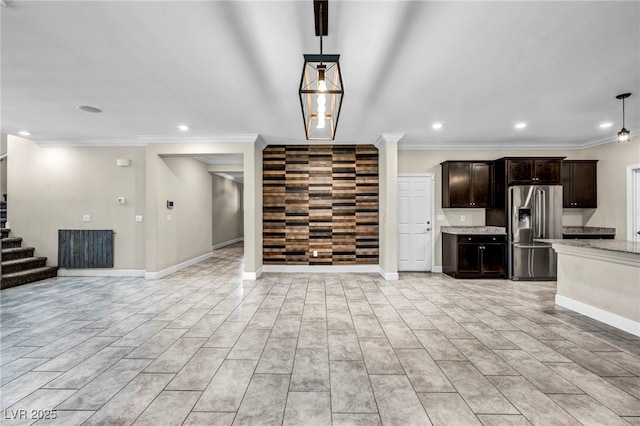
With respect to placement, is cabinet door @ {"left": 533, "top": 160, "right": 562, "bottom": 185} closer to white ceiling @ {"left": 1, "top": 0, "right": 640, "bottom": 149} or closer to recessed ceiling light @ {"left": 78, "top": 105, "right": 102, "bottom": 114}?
white ceiling @ {"left": 1, "top": 0, "right": 640, "bottom": 149}

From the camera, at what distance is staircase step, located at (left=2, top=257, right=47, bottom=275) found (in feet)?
15.8

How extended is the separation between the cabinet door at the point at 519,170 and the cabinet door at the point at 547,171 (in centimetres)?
12

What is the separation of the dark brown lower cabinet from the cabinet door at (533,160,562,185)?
54.0 inches

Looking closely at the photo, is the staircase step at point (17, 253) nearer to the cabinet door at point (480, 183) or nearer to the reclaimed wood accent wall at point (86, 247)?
the reclaimed wood accent wall at point (86, 247)

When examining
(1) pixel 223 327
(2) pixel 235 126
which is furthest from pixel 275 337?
(2) pixel 235 126

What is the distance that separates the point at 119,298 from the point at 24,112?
306cm

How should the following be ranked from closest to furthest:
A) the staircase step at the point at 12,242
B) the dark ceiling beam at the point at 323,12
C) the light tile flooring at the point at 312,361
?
the dark ceiling beam at the point at 323,12
the light tile flooring at the point at 312,361
the staircase step at the point at 12,242

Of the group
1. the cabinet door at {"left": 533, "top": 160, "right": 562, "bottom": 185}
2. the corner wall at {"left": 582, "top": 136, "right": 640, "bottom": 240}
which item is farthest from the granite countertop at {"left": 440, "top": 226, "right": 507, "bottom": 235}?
the corner wall at {"left": 582, "top": 136, "right": 640, "bottom": 240}

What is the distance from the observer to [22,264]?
16.5 feet

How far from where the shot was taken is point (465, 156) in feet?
19.3

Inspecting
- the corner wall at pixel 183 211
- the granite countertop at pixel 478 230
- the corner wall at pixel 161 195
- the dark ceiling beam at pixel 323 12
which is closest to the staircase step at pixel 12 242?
the corner wall at pixel 161 195

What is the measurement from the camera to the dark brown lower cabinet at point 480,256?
5285 mm

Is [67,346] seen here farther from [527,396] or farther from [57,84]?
[527,396]

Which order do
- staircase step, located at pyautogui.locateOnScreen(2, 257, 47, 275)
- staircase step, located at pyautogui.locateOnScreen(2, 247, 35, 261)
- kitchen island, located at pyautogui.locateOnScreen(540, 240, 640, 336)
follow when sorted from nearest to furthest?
kitchen island, located at pyautogui.locateOnScreen(540, 240, 640, 336)
staircase step, located at pyautogui.locateOnScreen(2, 257, 47, 275)
staircase step, located at pyautogui.locateOnScreen(2, 247, 35, 261)
